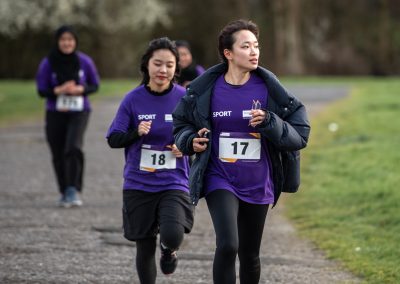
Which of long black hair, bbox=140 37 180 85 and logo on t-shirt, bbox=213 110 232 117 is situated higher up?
long black hair, bbox=140 37 180 85

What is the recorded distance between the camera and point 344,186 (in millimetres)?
12562

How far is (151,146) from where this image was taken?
692cm

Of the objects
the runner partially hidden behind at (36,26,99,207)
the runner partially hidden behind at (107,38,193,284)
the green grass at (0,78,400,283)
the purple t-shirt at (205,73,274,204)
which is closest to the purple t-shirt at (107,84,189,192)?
the runner partially hidden behind at (107,38,193,284)

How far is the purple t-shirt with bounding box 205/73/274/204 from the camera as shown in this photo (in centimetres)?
605

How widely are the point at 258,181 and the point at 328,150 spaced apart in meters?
10.8

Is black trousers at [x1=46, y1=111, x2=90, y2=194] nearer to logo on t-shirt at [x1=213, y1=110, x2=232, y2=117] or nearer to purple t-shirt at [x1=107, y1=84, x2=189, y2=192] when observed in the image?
purple t-shirt at [x1=107, y1=84, x2=189, y2=192]

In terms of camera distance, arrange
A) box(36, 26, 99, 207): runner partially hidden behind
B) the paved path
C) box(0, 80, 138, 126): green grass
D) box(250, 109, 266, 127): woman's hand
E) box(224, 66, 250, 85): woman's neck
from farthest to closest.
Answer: box(0, 80, 138, 126): green grass < box(36, 26, 99, 207): runner partially hidden behind < the paved path < box(224, 66, 250, 85): woman's neck < box(250, 109, 266, 127): woman's hand

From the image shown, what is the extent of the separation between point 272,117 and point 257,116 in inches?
4.0

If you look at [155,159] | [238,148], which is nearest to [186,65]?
[155,159]

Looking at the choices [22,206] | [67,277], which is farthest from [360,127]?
[67,277]

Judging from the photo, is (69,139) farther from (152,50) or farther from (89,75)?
(152,50)

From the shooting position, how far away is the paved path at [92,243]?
768cm

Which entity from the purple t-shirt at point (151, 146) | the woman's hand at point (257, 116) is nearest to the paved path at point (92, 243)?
the purple t-shirt at point (151, 146)

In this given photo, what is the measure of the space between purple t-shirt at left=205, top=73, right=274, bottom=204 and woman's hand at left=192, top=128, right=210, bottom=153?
12 centimetres
